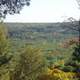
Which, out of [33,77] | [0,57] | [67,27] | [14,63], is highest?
[67,27]

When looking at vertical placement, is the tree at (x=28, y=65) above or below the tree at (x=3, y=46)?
below

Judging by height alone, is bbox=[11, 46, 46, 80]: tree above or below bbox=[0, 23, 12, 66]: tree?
below

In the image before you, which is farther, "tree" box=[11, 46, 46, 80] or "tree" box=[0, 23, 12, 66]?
"tree" box=[11, 46, 46, 80]

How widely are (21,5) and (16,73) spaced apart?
30.2 metres

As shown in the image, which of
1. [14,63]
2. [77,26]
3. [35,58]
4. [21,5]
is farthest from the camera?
[35,58]

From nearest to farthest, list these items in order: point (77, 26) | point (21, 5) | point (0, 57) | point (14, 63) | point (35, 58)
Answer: point (21, 5) → point (77, 26) → point (0, 57) → point (14, 63) → point (35, 58)

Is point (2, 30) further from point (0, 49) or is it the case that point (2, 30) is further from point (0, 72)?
point (0, 72)

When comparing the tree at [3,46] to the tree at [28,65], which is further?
the tree at [28,65]

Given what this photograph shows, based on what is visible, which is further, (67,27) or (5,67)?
(5,67)

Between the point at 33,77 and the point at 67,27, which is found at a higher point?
the point at 67,27

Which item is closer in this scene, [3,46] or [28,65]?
[3,46]

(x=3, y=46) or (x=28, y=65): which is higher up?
(x=3, y=46)

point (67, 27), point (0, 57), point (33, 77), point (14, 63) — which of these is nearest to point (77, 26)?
point (67, 27)

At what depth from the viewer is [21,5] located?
11.0m
